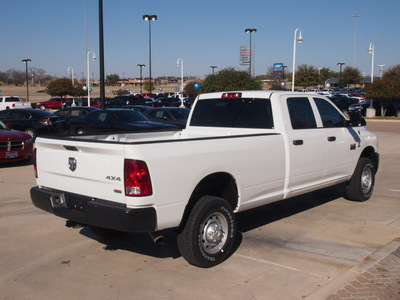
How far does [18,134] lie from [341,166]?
9395 millimetres

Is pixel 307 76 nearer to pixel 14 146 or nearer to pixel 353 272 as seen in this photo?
pixel 14 146

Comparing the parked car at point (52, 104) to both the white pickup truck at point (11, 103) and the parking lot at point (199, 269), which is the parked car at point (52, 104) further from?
the parking lot at point (199, 269)

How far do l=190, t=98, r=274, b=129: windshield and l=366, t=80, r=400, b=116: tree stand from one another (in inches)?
1187

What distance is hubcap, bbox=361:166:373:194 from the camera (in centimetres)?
809

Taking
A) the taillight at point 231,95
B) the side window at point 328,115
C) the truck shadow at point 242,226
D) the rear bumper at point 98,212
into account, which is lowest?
the truck shadow at point 242,226

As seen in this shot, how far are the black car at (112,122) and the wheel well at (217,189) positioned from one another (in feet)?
34.9

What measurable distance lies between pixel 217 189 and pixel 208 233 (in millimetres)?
624

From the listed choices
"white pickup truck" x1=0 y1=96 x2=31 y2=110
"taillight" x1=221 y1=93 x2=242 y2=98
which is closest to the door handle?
"taillight" x1=221 y1=93 x2=242 y2=98

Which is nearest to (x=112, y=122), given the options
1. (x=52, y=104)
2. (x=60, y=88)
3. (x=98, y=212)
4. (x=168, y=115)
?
(x=168, y=115)

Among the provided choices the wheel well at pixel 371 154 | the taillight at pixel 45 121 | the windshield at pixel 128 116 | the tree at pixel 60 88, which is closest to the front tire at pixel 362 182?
the wheel well at pixel 371 154

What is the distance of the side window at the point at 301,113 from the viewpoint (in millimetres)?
6500

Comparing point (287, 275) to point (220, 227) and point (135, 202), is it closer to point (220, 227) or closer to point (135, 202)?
point (220, 227)

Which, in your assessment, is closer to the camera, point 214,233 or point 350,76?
point 214,233

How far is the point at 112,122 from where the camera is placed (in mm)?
16953
